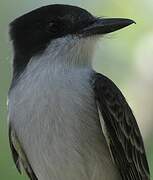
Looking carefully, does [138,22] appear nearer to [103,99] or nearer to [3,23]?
[3,23]

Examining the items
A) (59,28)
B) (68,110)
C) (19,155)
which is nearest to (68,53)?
(59,28)

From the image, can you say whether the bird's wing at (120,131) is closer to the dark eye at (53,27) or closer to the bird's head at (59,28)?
the bird's head at (59,28)

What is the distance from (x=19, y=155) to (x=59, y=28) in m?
1.16

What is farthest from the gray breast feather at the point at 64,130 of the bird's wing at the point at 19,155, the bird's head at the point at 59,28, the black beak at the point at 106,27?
the black beak at the point at 106,27

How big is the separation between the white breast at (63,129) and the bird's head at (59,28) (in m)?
0.33

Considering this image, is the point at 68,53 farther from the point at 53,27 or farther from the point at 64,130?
the point at 64,130

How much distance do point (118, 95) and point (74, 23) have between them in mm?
764

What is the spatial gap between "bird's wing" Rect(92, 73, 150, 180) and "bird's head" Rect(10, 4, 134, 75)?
39cm

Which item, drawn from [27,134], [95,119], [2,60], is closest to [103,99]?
[95,119]

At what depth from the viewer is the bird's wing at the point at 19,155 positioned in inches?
327

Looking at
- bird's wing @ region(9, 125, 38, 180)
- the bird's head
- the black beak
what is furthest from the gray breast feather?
the black beak

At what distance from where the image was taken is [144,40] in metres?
11.0

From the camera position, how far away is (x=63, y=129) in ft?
26.1

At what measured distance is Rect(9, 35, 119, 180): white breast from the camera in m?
7.97
